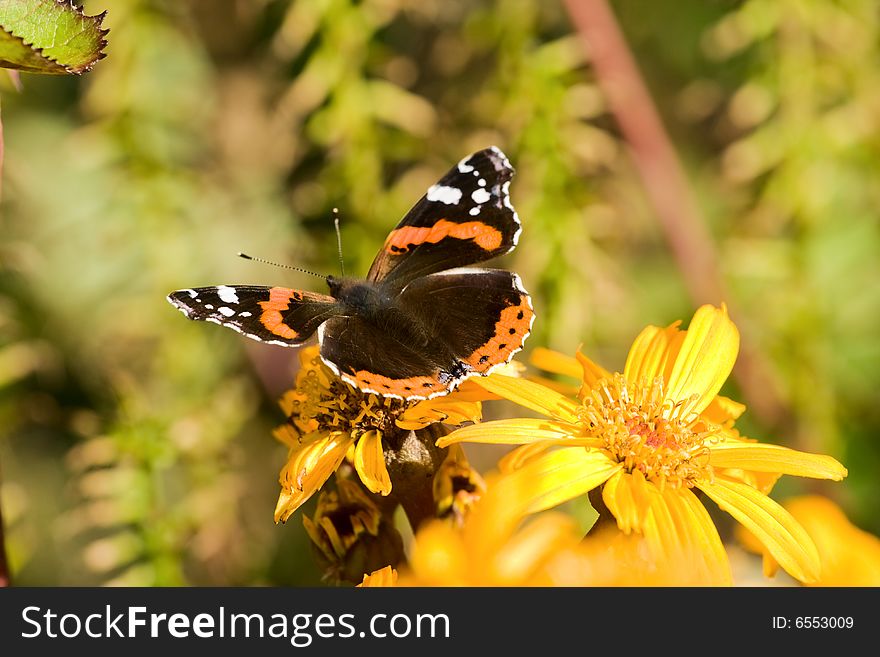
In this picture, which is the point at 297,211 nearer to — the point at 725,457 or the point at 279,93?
the point at 279,93

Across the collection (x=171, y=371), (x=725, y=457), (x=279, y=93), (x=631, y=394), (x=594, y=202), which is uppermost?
(x=279, y=93)

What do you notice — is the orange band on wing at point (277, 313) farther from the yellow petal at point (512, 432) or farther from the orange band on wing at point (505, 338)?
the yellow petal at point (512, 432)

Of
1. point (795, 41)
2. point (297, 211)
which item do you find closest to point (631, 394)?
point (297, 211)

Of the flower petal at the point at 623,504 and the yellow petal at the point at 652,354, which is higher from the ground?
the yellow petal at the point at 652,354

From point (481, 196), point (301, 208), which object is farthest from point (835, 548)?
point (301, 208)

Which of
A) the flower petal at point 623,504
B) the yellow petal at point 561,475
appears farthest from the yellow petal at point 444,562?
the flower petal at point 623,504
